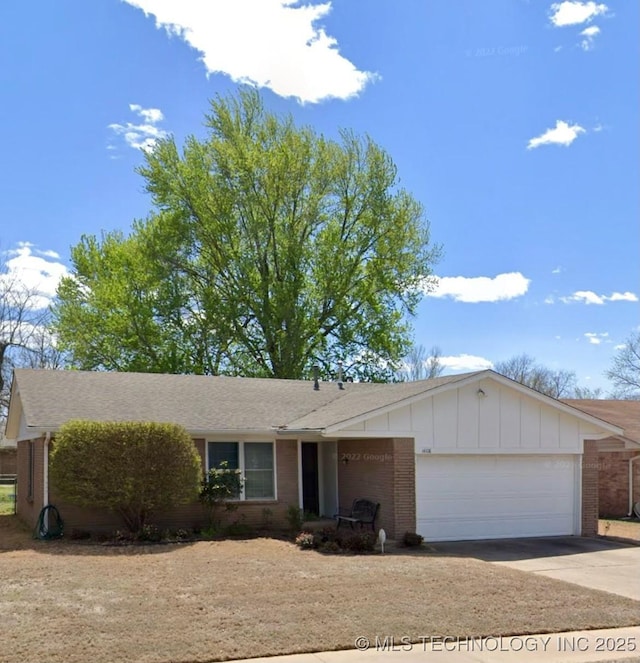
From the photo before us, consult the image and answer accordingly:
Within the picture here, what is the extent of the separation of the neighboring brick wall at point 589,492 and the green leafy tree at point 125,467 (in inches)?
357

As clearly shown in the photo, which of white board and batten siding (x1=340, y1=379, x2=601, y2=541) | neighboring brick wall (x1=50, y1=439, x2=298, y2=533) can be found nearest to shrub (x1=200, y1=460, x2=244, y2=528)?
neighboring brick wall (x1=50, y1=439, x2=298, y2=533)

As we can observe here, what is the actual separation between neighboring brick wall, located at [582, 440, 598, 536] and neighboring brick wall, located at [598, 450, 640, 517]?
5510mm

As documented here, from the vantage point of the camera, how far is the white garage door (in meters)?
15.6

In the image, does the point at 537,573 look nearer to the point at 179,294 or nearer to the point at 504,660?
the point at 504,660

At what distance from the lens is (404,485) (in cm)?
1526

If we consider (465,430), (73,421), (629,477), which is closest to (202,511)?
(73,421)

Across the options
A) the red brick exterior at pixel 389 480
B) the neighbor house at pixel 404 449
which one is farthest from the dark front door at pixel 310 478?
the red brick exterior at pixel 389 480

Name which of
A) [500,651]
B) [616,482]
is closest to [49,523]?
[500,651]

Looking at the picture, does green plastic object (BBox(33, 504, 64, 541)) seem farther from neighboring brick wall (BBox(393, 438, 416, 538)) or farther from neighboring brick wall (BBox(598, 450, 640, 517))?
neighboring brick wall (BBox(598, 450, 640, 517))

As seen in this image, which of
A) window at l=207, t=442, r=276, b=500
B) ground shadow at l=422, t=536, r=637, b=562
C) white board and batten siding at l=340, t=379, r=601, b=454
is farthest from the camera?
window at l=207, t=442, r=276, b=500

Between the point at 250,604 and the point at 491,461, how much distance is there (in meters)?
8.81

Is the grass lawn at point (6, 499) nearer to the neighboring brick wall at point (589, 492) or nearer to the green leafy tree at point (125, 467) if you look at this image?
the green leafy tree at point (125, 467)

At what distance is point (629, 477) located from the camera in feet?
71.5

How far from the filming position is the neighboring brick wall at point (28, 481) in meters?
15.8
